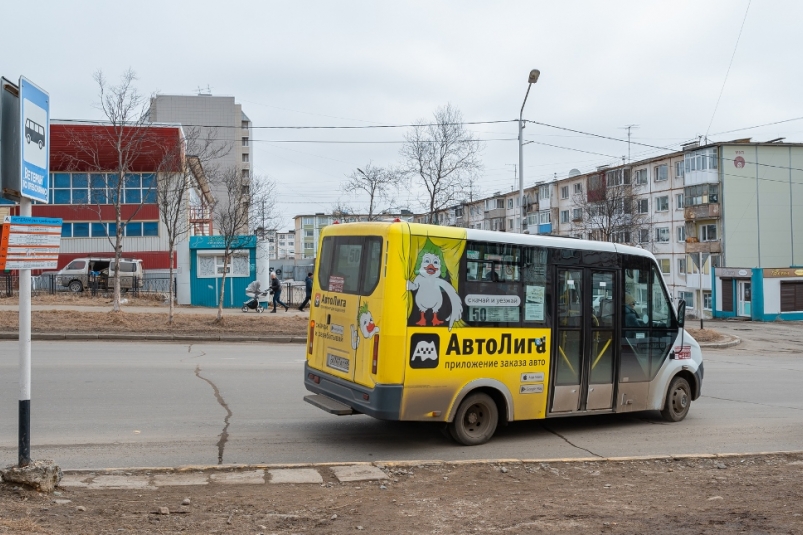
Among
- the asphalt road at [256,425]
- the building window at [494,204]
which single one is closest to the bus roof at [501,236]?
the asphalt road at [256,425]

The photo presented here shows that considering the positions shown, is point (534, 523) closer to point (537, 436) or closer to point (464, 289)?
point (464, 289)

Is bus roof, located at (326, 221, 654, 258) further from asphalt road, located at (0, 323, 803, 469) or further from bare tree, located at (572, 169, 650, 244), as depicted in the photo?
bare tree, located at (572, 169, 650, 244)

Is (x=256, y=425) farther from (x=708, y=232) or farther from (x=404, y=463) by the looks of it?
(x=708, y=232)

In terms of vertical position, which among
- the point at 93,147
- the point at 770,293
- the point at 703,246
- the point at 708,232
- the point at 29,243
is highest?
the point at 93,147

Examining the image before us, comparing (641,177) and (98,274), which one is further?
(641,177)

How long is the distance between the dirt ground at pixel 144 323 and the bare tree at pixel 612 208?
1143 inches

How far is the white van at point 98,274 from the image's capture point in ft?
114

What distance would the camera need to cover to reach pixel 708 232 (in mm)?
60531

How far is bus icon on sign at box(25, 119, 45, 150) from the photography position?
6145 millimetres

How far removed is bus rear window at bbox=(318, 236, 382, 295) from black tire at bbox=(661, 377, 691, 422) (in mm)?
4807

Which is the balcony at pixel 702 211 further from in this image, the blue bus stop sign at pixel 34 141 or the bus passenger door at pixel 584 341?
the blue bus stop sign at pixel 34 141

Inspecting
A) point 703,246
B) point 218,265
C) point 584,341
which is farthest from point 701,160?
point 584,341

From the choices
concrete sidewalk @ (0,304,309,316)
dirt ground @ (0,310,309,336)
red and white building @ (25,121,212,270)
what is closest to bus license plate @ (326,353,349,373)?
dirt ground @ (0,310,309,336)

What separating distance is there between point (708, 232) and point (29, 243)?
6094cm
